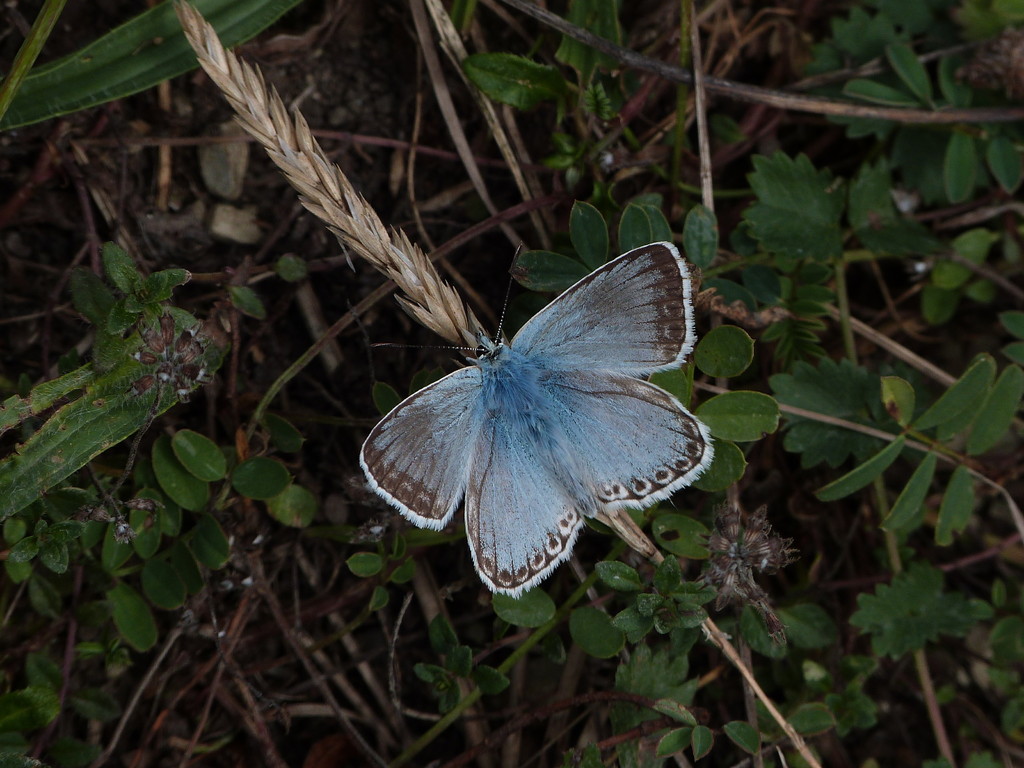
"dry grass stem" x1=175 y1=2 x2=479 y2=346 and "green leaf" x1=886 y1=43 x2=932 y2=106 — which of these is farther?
"green leaf" x1=886 y1=43 x2=932 y2=106

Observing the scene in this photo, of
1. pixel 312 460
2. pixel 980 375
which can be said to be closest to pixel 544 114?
pixel 312 460

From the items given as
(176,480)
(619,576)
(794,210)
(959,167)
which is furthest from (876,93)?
(176,480)

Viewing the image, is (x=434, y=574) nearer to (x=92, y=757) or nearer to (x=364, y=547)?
(x=364, y=547)

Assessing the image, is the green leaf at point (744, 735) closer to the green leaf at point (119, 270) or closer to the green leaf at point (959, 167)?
the green leaf at point (959, 167)

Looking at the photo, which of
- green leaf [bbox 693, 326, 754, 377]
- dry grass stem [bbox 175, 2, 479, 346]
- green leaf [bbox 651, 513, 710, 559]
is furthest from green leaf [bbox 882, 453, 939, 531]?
dry grass stem [bbox 175, 2, 479, 346]

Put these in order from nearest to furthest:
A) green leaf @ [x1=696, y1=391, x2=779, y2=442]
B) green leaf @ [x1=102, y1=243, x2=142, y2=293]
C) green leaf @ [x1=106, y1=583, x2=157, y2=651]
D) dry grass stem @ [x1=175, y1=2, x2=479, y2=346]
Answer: dry grass stem @ [x1=175, y1=2, x2=479, y2=346], green leaf @ [x1=102, y1=243, x2=142, y2=293], green leaf @ [x1=696, y1=391, x2=779, y2=442], green leaf @ [x1=106, y1=583, x2=157, y2=651]

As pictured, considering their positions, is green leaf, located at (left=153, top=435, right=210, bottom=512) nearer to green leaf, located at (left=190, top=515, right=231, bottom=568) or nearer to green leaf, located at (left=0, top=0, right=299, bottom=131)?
green leaf, located at (left=190, top=515, right=231, bottom=568)

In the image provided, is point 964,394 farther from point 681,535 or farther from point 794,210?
point 681,535
